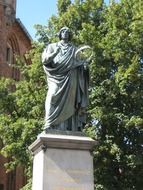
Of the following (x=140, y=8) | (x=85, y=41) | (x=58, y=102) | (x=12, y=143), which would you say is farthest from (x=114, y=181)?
(x=58, y=102)

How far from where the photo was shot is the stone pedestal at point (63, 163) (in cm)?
983

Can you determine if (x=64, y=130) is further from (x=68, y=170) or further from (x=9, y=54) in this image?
(x=9, y=54)

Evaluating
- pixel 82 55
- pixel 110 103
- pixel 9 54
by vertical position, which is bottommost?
pixel 82 55

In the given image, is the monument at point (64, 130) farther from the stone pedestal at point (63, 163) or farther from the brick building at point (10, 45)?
the brick building at point (10, 45)

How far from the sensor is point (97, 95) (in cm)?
1873

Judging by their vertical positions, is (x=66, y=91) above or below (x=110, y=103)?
below

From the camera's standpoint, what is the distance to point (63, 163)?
10062 mm

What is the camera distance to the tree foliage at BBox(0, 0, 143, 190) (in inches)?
704

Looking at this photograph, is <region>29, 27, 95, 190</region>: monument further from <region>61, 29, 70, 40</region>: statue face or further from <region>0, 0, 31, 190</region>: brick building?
<region>0, 0, 31, 190</region>: brick building

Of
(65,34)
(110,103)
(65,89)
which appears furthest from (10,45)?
(65,89)

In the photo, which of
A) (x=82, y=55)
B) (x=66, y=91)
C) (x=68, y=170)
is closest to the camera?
(x=68, y=170)

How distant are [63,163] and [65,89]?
5.83ft

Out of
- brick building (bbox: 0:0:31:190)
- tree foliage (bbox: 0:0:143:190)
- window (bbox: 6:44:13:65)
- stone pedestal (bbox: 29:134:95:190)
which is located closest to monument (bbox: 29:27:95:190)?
stone pedestal (bbox: 29:134:95:190)

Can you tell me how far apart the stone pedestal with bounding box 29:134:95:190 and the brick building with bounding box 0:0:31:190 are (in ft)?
60.5
